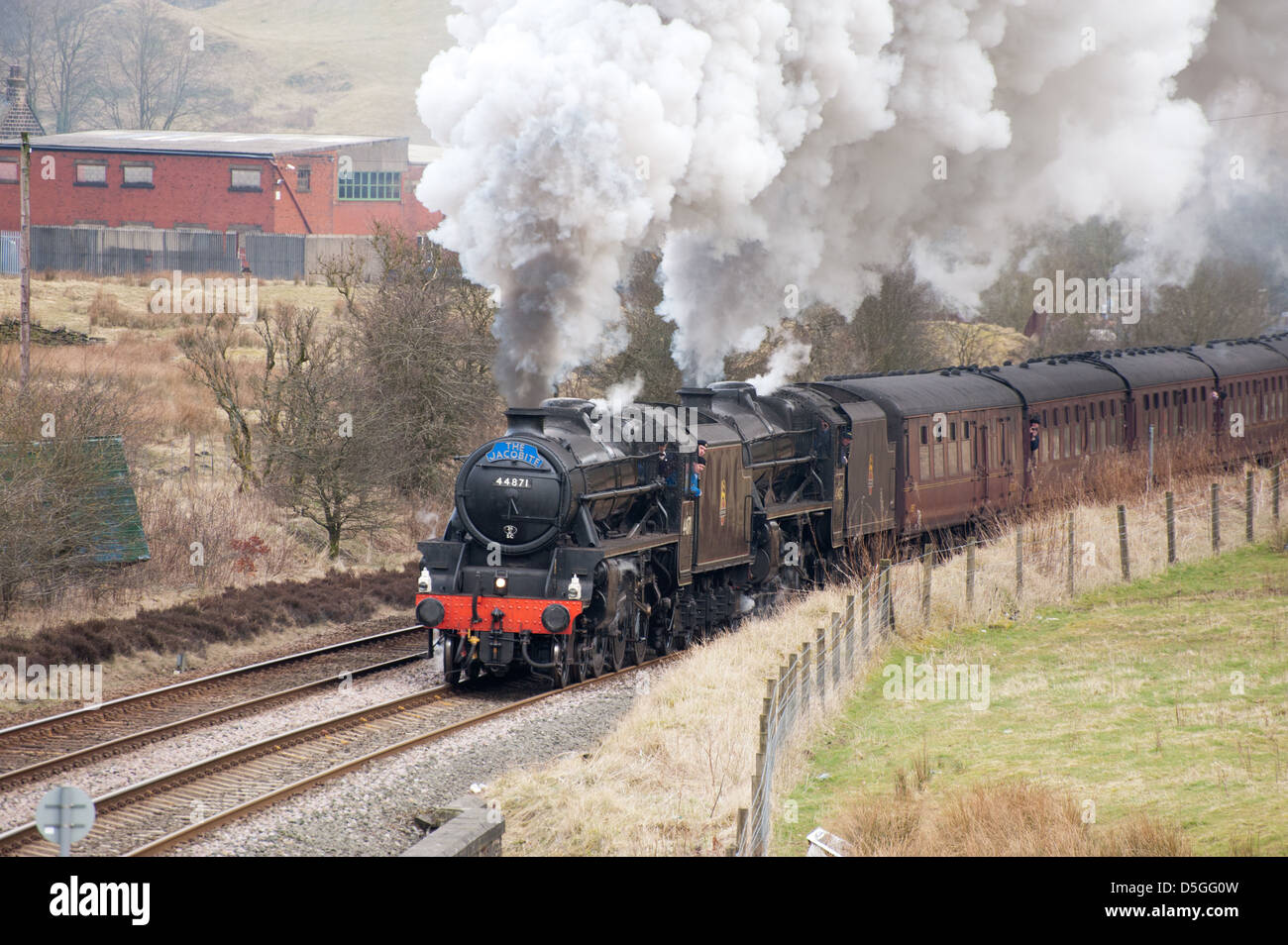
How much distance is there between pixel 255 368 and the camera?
106ft

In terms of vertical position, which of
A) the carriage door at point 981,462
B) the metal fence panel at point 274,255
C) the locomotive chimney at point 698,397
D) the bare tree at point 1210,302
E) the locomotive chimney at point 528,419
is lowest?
the carriage door at point 981,462

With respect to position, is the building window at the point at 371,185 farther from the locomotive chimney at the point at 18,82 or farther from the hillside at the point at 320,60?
the hillside at the point at 320,60

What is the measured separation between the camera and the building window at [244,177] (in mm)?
55531

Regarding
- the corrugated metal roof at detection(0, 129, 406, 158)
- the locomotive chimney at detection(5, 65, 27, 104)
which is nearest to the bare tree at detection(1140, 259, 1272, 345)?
the locomotive chimney at detection(5, 65, 27, 104)

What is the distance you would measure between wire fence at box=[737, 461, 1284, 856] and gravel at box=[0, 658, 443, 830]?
13.2 feet

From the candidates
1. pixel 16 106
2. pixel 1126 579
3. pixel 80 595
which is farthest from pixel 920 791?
pixel 16 106

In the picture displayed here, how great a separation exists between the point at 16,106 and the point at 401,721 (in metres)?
49.6

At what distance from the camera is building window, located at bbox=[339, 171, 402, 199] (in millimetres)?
60781

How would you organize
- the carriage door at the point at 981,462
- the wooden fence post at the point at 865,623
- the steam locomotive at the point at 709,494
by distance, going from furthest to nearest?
1. the carriage door at the point at 981,462
2. the wooden fence post at the point at 865,623
3. the steam locomotive at the point at 709,494

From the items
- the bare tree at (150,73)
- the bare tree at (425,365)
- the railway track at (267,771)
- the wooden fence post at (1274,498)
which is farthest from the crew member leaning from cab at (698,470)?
the bare tree at (150,73)

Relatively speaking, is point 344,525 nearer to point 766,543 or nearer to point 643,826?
point 766,543

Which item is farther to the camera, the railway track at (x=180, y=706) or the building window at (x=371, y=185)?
the building window at (x=371, y=185)

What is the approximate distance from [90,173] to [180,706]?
47679 millimetres

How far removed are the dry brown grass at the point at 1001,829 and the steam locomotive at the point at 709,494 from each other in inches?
206
